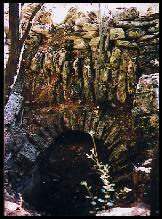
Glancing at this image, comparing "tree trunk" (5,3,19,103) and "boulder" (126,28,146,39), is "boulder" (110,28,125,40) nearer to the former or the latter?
"boulder" (126,28,146,39)

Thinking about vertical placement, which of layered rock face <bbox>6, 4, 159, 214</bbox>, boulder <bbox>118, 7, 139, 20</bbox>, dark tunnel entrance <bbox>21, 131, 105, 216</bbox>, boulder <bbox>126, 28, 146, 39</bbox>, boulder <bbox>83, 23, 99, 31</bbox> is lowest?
dark tunnel entrance <bbox>21, 131, 105, 216</bbox>

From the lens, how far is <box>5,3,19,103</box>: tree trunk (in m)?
3.95

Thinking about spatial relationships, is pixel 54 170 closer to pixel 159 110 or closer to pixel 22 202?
pixel 22 202

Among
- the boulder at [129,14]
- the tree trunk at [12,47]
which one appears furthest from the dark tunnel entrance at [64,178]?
the boulder at [129,14]

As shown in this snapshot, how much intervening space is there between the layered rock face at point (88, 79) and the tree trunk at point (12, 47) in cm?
11

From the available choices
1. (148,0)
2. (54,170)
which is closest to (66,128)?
(54,170)

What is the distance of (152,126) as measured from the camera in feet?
12.7

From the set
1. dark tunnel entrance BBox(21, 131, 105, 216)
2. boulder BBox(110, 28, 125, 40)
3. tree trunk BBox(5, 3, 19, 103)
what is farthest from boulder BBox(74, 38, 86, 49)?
dark tunnel entrance BBox(21, 131, 105, 216)

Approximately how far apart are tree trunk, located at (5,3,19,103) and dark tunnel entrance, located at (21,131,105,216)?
0.74 meters

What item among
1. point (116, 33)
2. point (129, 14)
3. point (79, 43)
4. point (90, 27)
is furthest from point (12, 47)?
point (129, 14)

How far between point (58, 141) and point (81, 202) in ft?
2.03

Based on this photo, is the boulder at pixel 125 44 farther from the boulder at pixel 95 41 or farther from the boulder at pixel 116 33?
the boulder at pixel 95 41

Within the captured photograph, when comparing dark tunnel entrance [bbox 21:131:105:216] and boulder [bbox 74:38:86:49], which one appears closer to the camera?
dark tunnel entrance [bbox 21:131:105:216]

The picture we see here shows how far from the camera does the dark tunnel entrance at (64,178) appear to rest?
3863 millimetres
